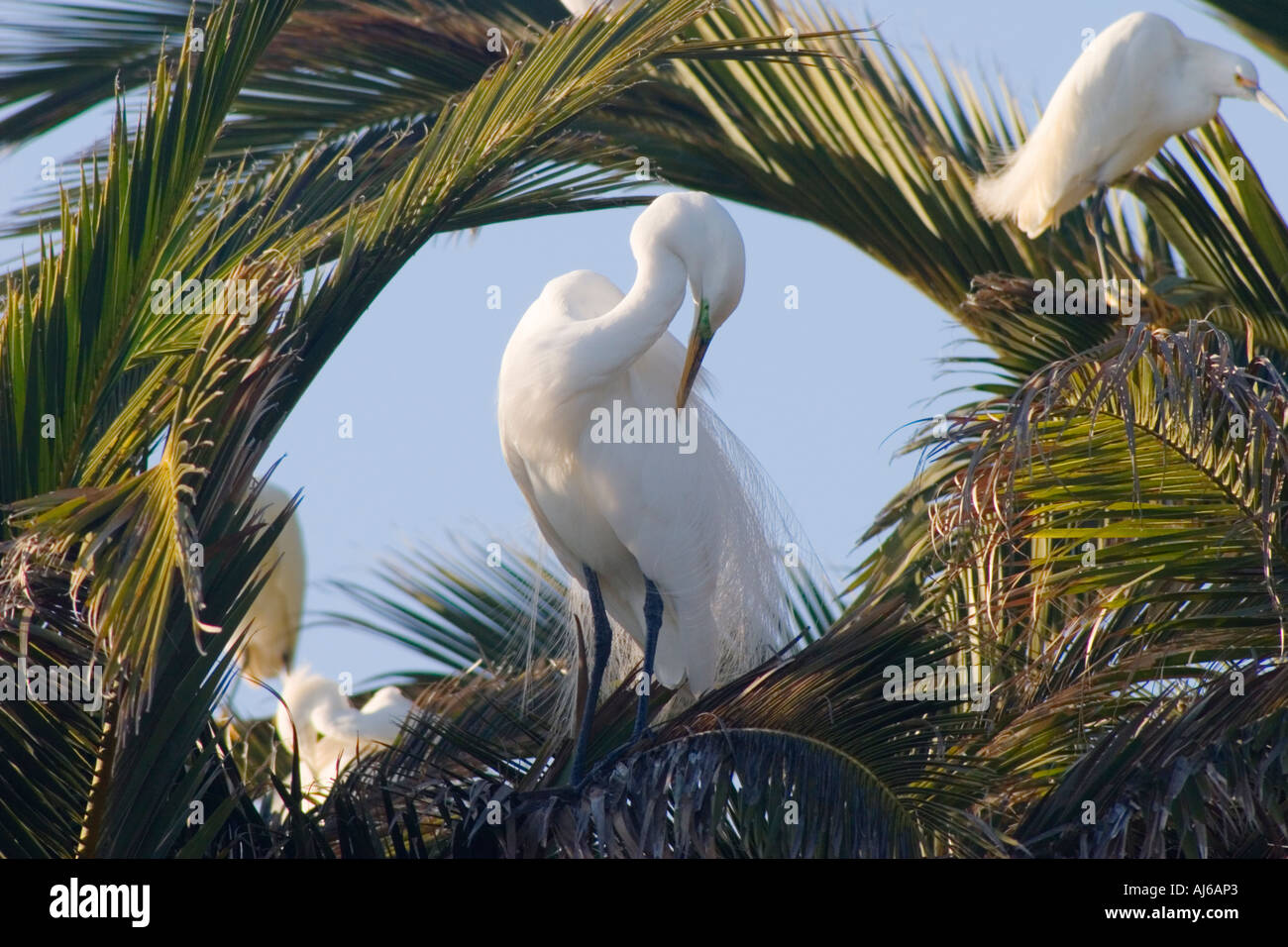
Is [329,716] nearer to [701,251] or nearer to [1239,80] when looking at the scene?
[701,251]

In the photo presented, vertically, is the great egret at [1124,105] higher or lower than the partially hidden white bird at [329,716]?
higher

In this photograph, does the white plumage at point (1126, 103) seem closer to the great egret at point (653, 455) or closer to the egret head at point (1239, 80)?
the egret head at point (1239, 80)

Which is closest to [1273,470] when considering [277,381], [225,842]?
[277,381]

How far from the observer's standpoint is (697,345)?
4.47m

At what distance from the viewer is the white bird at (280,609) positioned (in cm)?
862

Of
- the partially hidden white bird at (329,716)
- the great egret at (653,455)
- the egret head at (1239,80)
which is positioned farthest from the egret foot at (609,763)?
the egret head at (1239,80)

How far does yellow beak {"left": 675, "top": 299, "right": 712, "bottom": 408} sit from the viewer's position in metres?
4.45

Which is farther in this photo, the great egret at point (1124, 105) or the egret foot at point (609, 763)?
the great egret at point (1124, 105)

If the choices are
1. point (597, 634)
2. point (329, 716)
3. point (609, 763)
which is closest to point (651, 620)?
point (597, 634)

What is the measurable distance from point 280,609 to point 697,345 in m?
5.07

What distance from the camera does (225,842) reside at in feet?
11.3

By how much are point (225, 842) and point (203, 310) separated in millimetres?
1043

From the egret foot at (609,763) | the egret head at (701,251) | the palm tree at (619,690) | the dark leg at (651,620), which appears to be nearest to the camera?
the palm tree at (619,690)

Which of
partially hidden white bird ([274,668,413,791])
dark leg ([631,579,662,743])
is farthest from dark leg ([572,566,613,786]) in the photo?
partially hidden white bird ([274,668,413,791])
